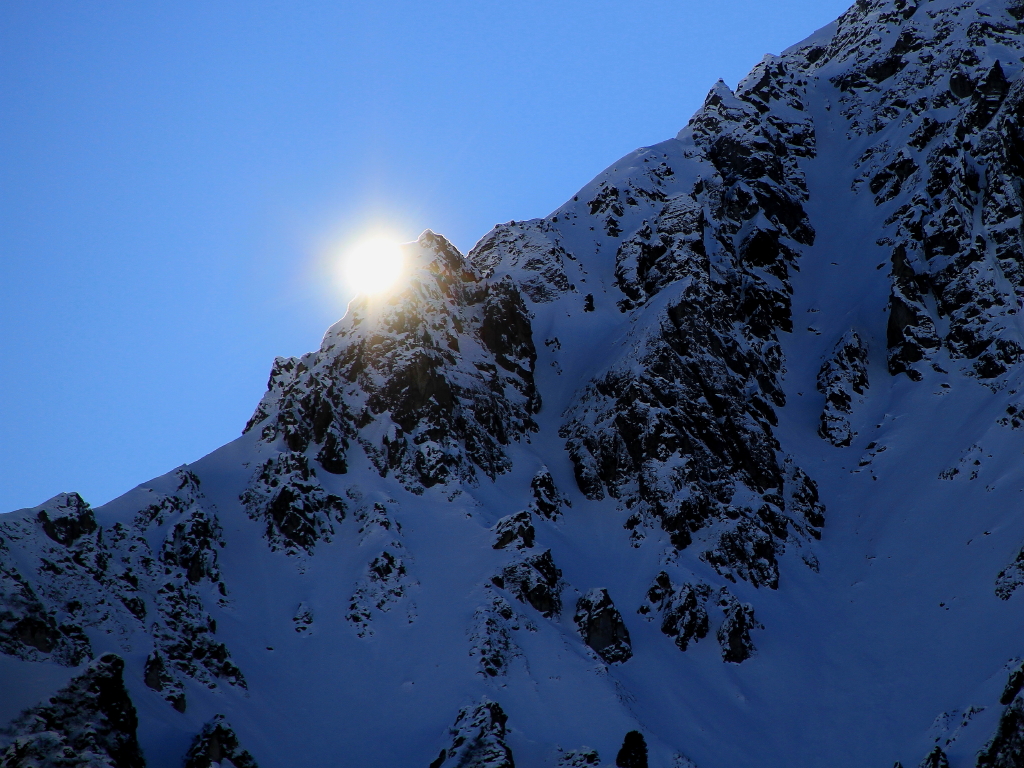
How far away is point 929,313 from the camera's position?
11775 centimetres

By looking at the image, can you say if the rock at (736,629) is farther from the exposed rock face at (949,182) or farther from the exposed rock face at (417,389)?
the exposed rock face at (949,182)

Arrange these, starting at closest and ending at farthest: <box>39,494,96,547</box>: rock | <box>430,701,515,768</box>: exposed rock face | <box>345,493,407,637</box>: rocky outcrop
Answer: <box>430,701,515,768</box>: exposed rock face < <box>39,494,96,547</box>: rock < <box>345,493,407,637</box>: rocky outcrop

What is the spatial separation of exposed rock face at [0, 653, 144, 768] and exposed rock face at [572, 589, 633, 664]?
3681 centimetres

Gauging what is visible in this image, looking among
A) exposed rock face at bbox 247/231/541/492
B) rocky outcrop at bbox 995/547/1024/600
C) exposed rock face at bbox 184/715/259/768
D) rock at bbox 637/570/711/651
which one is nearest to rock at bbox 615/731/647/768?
rock at bbox 637/570/711/651

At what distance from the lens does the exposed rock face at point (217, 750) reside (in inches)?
2398

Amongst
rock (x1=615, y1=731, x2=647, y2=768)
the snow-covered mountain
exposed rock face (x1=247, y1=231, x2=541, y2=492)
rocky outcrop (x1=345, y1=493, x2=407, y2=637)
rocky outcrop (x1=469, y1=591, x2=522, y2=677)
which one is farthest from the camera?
exposed rock face (x1=247, y1=231, x2=541, y2=492)

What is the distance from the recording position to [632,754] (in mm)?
66438

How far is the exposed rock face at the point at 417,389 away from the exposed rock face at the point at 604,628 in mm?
19250

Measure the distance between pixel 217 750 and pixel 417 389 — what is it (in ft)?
146

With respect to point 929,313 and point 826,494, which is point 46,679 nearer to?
point 826,494

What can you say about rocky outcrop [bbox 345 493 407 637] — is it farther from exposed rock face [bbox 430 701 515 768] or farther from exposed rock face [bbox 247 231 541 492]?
exposed rock face [bbox 430 701 515 768]

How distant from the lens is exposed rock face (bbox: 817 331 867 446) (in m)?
111

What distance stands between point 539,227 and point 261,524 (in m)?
64.8

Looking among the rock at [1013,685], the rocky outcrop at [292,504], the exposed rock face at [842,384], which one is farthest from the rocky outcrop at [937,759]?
the rocky outcrop at [292,504]
